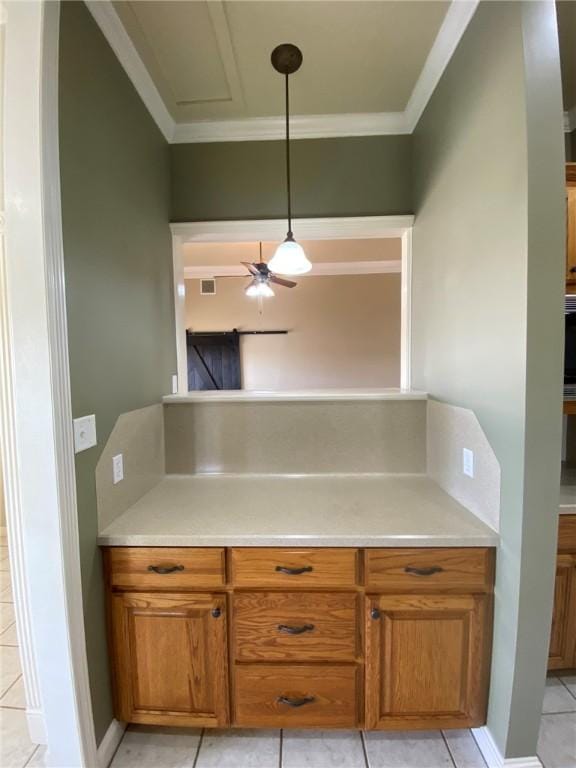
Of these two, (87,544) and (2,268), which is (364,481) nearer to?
(87,544)

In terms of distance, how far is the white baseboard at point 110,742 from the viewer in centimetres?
126

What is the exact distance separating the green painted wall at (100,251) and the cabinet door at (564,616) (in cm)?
197

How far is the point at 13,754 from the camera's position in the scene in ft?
4.43

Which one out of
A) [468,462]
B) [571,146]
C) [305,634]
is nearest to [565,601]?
[468,462]

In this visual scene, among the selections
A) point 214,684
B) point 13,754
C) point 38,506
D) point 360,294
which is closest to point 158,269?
point 38,506

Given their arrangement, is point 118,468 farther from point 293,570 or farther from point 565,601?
point 565,601

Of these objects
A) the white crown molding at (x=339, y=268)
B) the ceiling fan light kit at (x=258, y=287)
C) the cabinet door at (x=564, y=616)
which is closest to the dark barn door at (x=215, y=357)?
the white crown molding at (x=339, y=268)

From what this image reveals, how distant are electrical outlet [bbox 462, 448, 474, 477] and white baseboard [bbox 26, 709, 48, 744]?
1996 millimetres

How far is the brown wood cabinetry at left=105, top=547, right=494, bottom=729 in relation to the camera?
49.6 inches

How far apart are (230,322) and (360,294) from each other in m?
2.08

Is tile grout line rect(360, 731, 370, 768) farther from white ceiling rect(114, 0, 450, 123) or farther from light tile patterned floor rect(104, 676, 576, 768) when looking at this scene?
white ceiling rect(114, 0, 450, 123)

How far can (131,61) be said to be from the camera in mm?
1524

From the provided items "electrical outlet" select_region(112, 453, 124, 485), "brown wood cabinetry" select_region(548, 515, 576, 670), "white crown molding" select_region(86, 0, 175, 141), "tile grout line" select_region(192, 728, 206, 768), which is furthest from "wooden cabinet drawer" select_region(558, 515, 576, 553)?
"white crown molding" select_region(86, 0, 175, 141)

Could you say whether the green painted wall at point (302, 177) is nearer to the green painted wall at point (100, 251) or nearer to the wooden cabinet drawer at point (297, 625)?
the green painted wall at point (100, 251)
